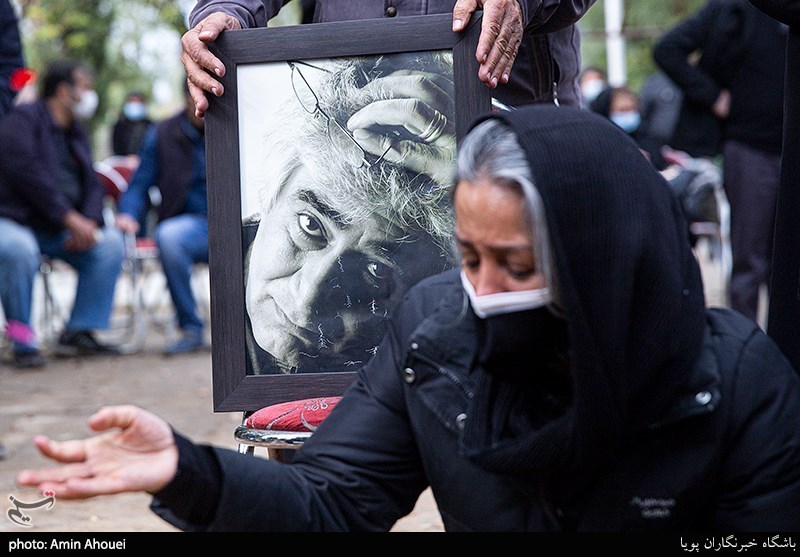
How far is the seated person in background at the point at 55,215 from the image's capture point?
7492 millimetres

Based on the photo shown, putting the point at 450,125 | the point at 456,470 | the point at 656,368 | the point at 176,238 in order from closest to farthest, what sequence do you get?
the point at 656,368 < the point at 456,470 < the point at 450,125 < the point at 176,238

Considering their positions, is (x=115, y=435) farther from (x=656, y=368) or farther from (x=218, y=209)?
(x=218, y=209)

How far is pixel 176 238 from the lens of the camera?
26.1 feet

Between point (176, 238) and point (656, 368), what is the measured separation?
6595 mm

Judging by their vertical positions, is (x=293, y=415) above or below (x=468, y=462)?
below

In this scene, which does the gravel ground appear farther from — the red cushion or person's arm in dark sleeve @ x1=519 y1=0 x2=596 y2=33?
person's arm in dark sleeve @ x1=519 y1=0 x2=596 y2=33

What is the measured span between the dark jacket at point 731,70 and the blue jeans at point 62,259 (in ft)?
13.3

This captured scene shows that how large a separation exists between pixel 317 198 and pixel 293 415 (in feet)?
1.76

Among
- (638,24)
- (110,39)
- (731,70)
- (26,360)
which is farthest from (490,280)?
(638,24)

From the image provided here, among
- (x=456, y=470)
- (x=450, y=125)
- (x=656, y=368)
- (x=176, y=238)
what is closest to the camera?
(x=656, y=368)

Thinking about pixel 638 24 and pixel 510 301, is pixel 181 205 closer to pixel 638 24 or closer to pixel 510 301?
pixel 510 301

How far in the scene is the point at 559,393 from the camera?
1804mm

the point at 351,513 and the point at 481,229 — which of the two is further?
the point at 351,513

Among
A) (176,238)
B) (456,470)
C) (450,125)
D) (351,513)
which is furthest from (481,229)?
(176,238)
